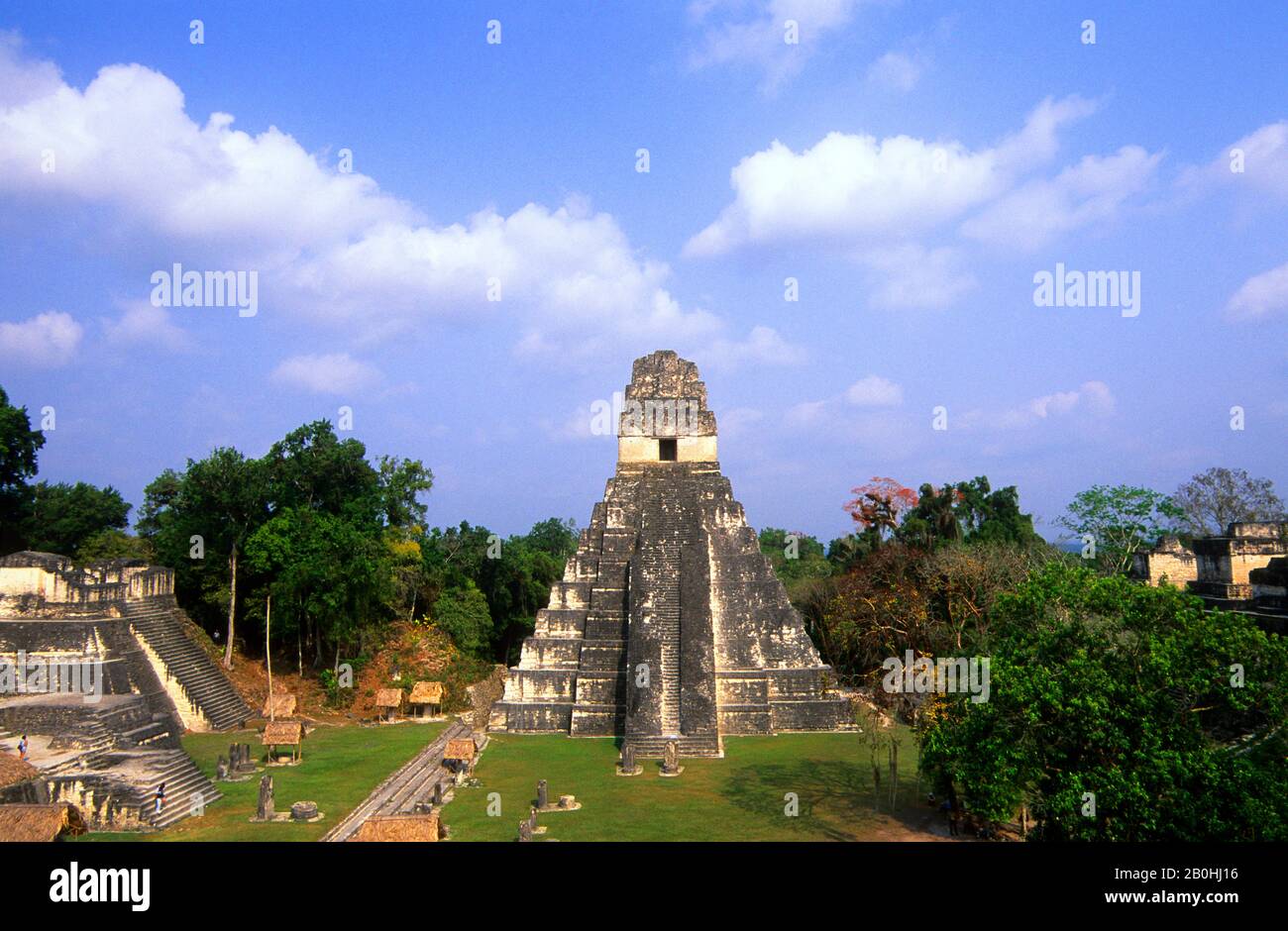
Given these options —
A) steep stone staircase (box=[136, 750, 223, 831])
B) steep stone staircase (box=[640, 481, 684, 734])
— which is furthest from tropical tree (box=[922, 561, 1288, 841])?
steep stone staircase (box=[136, 750, 223, 831])

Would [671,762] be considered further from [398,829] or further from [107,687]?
[107,687]

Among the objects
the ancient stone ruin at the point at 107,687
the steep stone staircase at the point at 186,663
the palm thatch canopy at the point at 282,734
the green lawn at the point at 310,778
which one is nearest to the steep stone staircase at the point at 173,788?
the ancient stone ruin at the point at 107,687

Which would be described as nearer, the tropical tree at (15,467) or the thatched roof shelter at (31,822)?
the thatched roof shelter at (31,822)

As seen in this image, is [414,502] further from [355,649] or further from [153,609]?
[153,609]

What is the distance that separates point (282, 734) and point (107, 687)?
572cm

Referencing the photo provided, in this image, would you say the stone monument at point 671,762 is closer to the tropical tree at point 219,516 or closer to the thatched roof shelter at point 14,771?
the thatched roof shelter at point 14,771

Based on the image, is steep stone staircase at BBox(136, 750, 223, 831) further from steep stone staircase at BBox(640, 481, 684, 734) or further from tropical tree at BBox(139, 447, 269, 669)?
tropical tree at BBox(139, 447, 269, 669)

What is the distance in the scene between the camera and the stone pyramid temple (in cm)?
2023

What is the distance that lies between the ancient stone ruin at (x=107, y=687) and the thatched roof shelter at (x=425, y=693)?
183 inches

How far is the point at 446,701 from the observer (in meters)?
25.0

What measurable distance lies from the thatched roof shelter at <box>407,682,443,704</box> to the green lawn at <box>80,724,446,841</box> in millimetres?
740

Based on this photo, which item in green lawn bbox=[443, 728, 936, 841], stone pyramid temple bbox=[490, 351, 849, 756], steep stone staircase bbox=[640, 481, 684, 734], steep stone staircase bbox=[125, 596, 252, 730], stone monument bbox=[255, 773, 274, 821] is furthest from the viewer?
steep stone staircase bbox=[125, 596, 252, 730]

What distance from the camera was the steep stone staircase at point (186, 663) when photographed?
2322 cm
